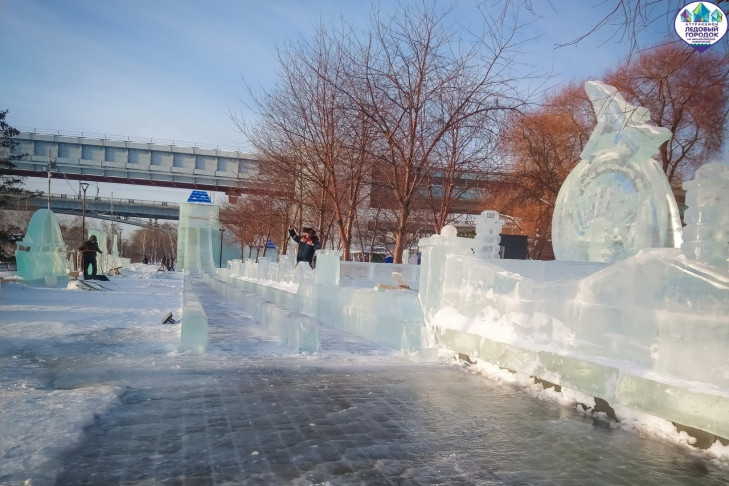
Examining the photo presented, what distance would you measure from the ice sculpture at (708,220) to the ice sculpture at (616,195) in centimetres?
323

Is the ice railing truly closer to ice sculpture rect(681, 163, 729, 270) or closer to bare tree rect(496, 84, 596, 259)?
ice sculpture rect(681, 163, 729, 270)

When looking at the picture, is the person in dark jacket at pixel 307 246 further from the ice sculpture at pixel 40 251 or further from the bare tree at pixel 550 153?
the bare tree at pixel 550 153

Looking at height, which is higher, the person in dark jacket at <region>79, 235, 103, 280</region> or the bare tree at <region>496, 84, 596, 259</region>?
the bare tree at <region>496, 84, 596, 259</region>

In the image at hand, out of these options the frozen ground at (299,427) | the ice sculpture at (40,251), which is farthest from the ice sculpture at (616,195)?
the ice sculpture at (40,251)

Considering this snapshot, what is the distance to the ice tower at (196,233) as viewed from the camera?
40219 mm

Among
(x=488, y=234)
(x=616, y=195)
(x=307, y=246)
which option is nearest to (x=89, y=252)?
(x=307, y=246)

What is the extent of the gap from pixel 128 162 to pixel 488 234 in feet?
128

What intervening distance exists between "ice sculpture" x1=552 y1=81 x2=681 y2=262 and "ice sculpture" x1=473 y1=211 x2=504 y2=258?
4.46 feet

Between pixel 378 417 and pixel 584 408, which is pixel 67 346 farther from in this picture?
pixel 584 408

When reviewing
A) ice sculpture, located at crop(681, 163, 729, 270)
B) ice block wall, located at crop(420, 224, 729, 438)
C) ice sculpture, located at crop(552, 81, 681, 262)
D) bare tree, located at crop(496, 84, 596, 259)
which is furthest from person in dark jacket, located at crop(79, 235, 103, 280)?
ice sculpture, located at crop(681, 163, 729, 270)

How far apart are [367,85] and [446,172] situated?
128 inches

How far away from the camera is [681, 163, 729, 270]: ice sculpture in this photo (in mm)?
3904

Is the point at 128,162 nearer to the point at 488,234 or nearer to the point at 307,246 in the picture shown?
the point at 307,246

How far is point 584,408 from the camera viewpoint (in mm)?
3812
